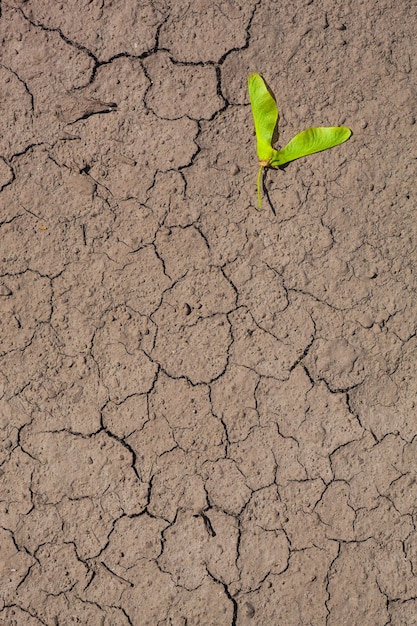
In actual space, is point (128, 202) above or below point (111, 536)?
above

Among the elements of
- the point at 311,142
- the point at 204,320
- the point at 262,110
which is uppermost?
the point at 262,110

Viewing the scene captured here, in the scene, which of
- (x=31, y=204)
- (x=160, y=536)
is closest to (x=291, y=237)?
(x=31, y=204)

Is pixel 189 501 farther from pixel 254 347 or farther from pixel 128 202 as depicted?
pixel 128 202

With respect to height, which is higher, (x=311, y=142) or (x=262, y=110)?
(x=262, y=110)

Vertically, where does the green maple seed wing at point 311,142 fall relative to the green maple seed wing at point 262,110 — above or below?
below

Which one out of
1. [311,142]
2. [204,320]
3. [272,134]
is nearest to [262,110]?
[272,134]

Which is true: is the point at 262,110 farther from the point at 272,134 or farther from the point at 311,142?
the point at 311,142
